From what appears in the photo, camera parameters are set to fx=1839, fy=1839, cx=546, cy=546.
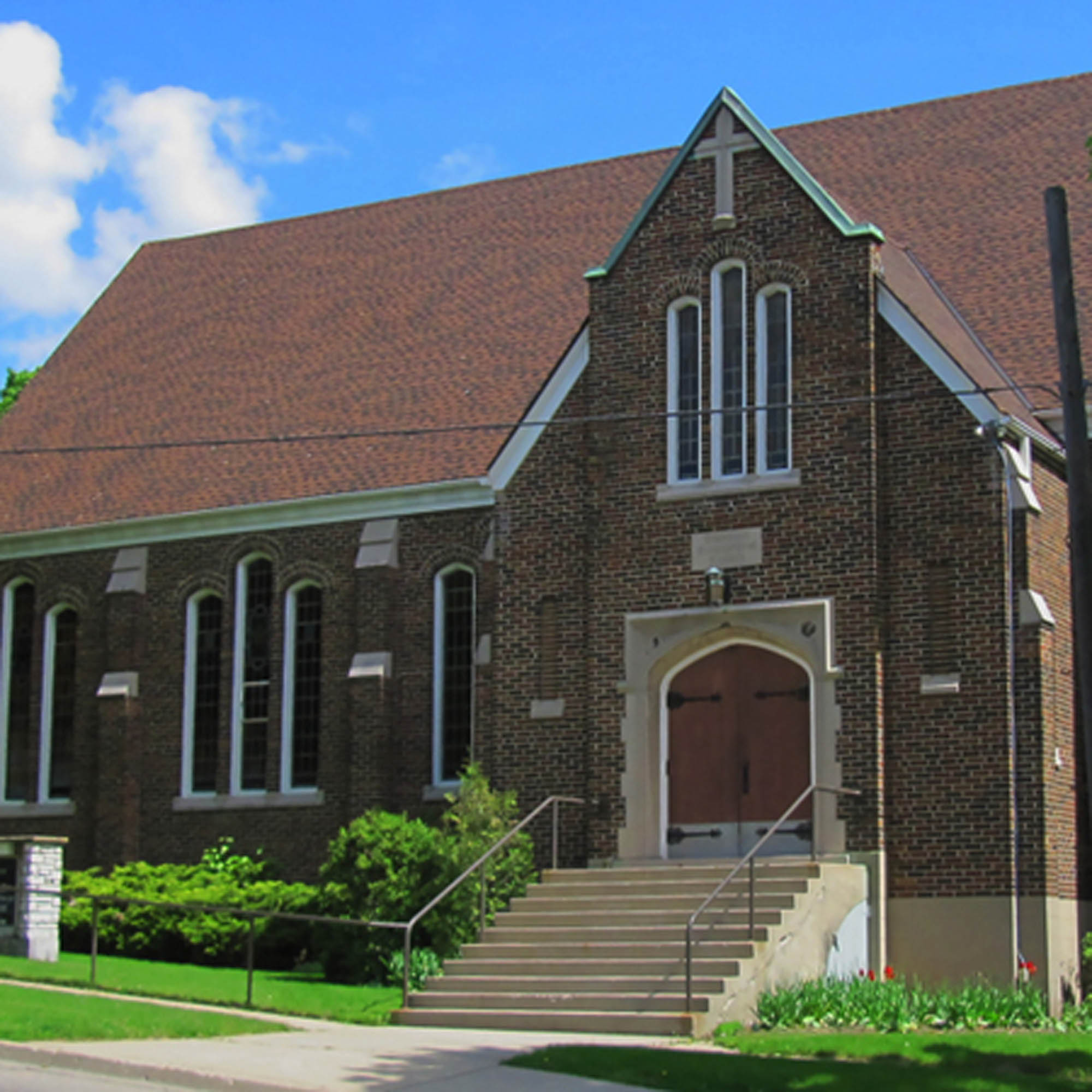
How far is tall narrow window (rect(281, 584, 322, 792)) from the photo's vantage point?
2645 cm

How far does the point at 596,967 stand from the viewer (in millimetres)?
18656

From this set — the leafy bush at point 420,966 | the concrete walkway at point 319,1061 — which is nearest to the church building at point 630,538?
the leafy bush at point 420,966

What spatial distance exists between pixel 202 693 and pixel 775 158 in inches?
468

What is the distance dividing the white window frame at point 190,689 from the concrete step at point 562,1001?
30.7 feet

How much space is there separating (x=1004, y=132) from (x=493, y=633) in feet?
37.7

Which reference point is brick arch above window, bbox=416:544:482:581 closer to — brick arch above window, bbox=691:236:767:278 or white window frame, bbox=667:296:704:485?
white window frame, bbox=667:296:704:485

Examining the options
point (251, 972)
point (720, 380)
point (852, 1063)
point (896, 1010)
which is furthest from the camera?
point (720, 380)

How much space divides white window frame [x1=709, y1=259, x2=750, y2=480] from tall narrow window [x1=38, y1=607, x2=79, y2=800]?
39.5 ft

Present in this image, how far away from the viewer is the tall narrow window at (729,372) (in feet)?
71.9

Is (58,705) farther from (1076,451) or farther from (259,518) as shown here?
(1076,451)

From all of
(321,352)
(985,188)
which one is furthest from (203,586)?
(985,188)

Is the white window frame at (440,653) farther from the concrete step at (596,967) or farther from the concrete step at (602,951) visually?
the concrete step at (596,967)

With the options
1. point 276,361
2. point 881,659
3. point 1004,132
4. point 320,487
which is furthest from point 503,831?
point 1004,132

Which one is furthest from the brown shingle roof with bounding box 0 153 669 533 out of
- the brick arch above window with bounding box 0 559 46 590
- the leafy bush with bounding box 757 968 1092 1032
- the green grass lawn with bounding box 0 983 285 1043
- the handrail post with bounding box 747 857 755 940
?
the leafy bush with bounding box 757 968 1092 1032
